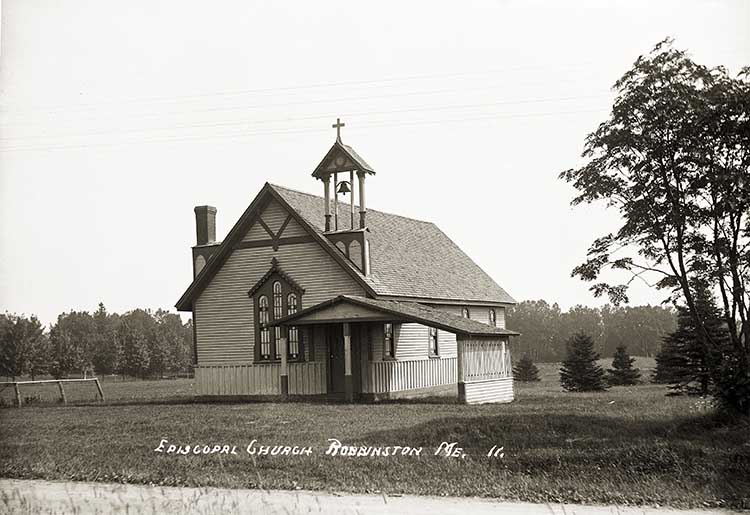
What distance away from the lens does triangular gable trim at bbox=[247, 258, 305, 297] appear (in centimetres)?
2781

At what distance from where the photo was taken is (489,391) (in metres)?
26.4

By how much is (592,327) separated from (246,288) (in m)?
82.4

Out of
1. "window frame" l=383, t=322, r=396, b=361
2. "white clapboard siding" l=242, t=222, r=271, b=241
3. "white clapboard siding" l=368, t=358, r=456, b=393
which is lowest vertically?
"white clapboard siding" l=368, t=358, r=456, b=393

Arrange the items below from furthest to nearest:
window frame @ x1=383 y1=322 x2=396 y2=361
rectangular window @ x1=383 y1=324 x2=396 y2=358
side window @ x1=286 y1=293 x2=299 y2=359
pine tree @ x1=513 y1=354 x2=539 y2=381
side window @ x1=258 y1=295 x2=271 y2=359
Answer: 1. pine tree @ x1=513 y1=354 x2=539 y2=381
2. side window @ x1=258 y1=295 x2=271 y2=359
3. side window @ x1=286 y1=293 x2=299 y2=359
4. rectangular window @ x1=383 y1=324 x2=396 y2=358
5. window frame @ x1=383 y1=322 x2=396 y2=361

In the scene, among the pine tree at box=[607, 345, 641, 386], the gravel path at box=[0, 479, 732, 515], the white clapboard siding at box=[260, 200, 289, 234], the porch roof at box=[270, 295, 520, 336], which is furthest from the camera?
the pine tree at box=[607, 345, 641, 386]

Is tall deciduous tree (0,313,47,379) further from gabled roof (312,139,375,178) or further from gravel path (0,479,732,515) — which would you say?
gabled roof (312,139,375,178)

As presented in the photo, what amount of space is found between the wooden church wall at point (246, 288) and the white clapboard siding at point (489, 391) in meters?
4.90

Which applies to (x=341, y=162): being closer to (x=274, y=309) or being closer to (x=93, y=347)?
(x=274, y=309)

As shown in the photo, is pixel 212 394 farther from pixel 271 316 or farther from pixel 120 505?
A: pixel 120 505

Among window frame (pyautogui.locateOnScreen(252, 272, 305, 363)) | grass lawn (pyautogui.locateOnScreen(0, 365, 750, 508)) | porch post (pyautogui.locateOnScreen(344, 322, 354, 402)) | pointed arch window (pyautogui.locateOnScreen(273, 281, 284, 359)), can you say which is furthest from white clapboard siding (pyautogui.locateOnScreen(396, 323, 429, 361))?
grass lawn (pyautogui.locateOnScreen(0, 365, 750, 508))

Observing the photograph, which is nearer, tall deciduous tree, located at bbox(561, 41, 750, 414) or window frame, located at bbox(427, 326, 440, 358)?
tall deciduous tree, located at bbox(561, 41, 750, 414)

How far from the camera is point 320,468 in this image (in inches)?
513

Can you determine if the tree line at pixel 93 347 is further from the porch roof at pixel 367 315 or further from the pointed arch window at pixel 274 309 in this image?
the porch roof at pixel 367 315

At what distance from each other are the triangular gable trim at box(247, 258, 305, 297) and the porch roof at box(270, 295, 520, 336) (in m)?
1.99
